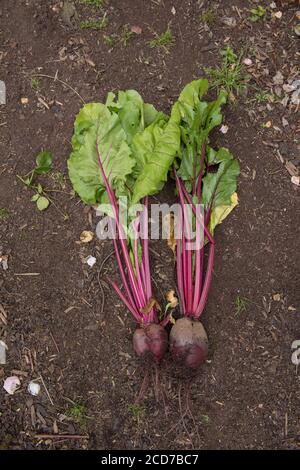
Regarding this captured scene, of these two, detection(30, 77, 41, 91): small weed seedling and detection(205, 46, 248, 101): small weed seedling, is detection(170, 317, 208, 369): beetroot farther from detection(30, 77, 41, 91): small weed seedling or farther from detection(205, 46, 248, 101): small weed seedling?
detection(30, 77, 41, 91): small weed seedling

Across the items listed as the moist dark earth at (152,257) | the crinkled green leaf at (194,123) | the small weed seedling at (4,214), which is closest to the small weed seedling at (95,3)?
the moist dark earth at (152,257)

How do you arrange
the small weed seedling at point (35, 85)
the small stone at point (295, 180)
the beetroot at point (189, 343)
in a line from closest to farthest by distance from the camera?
the beetroot at point (189, 343) → the small stone at point (295, 180) → the small weed seedling at point (35, 85)

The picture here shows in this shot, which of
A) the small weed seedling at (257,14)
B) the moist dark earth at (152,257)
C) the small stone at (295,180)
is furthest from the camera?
the small weed seedling at (257,14)

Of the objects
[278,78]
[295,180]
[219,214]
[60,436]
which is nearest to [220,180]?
[219,214]

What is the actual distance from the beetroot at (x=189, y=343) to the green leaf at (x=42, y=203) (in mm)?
1087

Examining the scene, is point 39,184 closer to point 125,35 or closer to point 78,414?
point 125,35

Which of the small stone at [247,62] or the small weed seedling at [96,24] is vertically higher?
the small weed seedling at [96,24]

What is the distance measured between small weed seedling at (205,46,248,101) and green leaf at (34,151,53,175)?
3.79ft

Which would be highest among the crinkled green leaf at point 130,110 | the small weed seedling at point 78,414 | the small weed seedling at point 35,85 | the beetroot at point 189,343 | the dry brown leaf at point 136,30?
the dry brown leaf at point 136,30

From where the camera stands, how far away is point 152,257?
321 centimetres

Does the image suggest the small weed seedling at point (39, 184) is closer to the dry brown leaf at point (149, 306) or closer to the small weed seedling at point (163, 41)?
the dry brown leaf at point (149, 306)

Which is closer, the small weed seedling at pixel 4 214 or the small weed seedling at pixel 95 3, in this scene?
the small weed seedling at pixel 4 214

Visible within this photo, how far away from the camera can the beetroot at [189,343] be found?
2.89m

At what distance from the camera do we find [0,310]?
314cm
